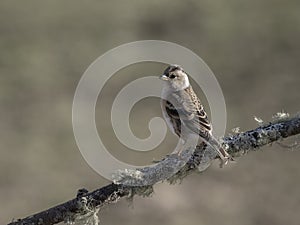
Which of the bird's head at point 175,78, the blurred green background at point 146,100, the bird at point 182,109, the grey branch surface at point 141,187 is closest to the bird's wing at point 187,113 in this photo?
the bird at point 182,109

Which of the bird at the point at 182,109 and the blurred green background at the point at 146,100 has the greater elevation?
the blurred green background at the point at 146,100

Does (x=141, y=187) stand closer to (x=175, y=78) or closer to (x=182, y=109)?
(x=182, y=109)

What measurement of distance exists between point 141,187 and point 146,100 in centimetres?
1261

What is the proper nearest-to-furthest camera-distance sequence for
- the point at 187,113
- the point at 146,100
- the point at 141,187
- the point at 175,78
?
the point at 141,187 → the point at 187,113 → the point at 175,78 → the point at 146,100

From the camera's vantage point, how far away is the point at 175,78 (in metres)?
8.84

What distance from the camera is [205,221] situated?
15141 mm

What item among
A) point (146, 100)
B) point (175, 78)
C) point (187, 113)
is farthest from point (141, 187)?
point (146, 100)

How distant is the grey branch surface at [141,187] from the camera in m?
6.17

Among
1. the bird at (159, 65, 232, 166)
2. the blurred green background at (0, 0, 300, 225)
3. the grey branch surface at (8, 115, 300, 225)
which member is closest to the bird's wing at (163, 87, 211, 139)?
the bird at (159, 65, 232, 166)

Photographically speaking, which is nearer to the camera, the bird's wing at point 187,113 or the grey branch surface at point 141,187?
the grey branch surface at point 141,187

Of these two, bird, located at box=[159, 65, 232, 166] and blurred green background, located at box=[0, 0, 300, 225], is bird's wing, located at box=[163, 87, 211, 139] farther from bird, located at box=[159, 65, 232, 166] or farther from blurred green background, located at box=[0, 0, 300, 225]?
blurred green background, located at box=[0, 0, 300, 225]

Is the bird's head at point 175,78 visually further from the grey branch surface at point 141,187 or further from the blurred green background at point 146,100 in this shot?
the blurred green background at point 146,100

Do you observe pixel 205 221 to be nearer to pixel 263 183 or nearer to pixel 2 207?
pixel 263 183

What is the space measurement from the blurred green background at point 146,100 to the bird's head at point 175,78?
649cm
